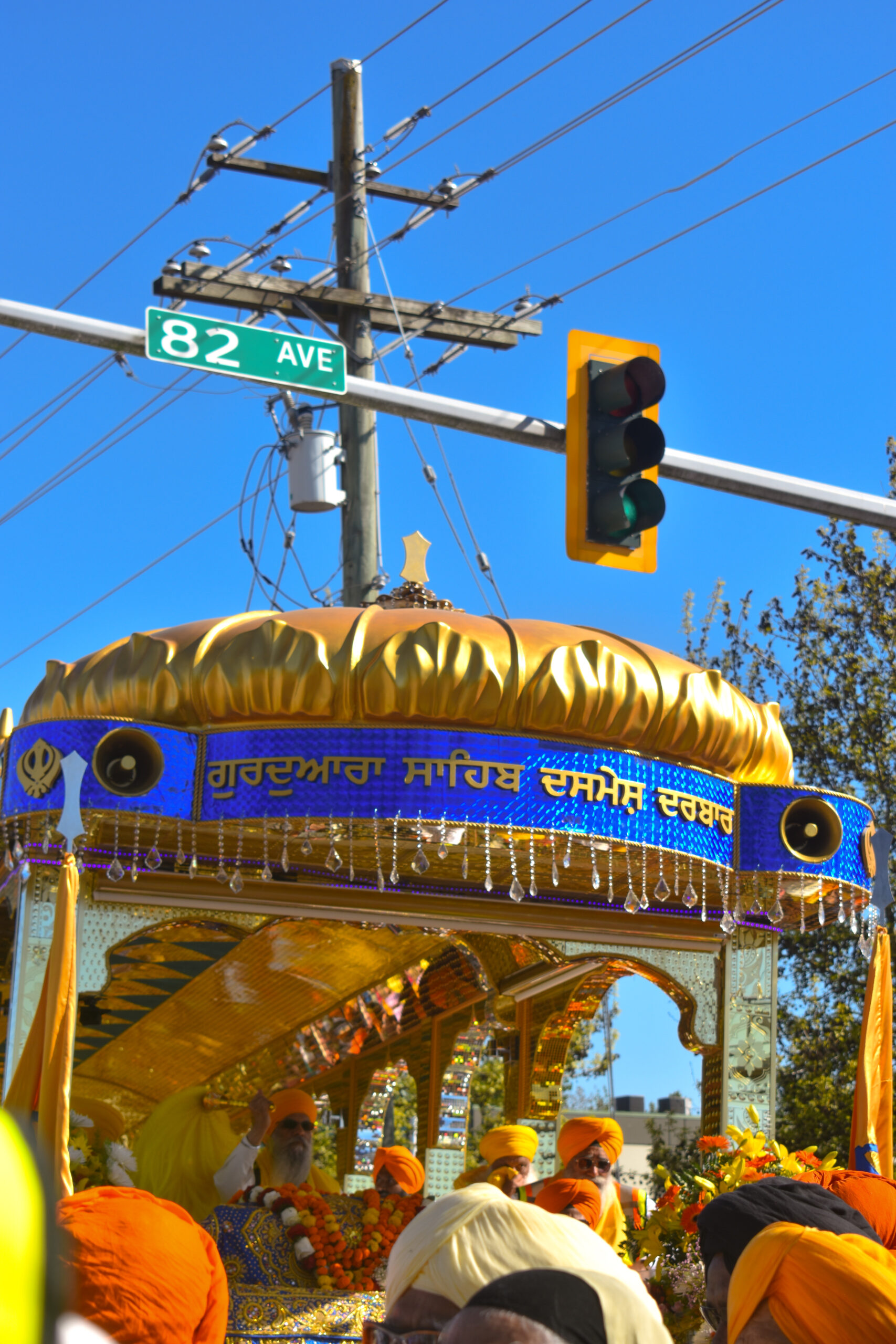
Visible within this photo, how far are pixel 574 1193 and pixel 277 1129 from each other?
2985 mm

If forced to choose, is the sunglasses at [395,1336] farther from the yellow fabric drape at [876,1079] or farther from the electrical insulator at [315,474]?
the electrical insulator at [315,474]

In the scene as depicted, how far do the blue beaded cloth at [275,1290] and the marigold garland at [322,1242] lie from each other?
0.05 meters

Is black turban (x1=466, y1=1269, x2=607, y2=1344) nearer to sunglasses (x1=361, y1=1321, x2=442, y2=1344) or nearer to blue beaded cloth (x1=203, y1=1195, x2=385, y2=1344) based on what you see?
sunglasses (x1=361, y1=1321, x2=442, y2=1344)

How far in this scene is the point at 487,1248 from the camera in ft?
7.26

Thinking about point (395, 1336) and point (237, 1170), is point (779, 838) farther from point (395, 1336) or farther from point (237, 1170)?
point (395, 1336)

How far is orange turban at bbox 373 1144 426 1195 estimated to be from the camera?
1047cm

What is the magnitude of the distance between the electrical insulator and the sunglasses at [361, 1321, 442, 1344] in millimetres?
11644

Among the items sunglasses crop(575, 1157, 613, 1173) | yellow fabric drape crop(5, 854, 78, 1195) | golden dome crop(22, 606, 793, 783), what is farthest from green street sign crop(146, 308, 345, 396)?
sunglasses crop(575, 1157, 613, 1173)

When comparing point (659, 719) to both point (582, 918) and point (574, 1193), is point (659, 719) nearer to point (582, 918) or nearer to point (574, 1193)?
point (582, 918)

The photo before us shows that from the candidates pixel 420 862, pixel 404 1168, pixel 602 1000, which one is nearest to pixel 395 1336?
pixel 420 862

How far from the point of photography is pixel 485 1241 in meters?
2.22

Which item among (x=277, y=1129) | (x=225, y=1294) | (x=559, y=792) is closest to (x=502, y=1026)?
(x=277, y=1129)

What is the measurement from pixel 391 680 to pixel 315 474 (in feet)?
17.1

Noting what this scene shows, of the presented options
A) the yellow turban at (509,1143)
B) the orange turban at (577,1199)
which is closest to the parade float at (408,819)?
the orange turban at (577,1199)
